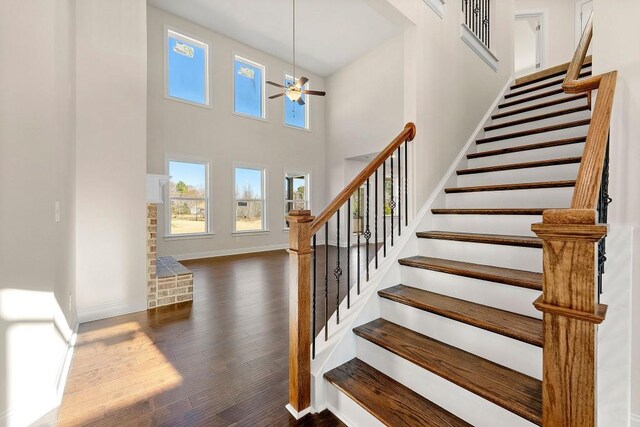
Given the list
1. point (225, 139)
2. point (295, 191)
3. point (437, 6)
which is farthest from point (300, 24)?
point (437, 6)

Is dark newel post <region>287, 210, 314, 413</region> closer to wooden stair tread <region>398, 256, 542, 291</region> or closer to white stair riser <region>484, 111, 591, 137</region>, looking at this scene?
wooden stair tread <region>398, 256, 542, 291</region>

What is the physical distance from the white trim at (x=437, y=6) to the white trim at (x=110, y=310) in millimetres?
4132

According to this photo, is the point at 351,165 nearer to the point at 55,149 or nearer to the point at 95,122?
the point at 95,122

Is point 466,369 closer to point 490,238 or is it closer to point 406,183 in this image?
point 490,238

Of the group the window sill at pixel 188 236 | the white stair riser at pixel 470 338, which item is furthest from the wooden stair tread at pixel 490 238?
the window sill at pixel 188 236

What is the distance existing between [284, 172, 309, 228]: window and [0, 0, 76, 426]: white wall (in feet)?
19.5

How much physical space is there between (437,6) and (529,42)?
7.07m

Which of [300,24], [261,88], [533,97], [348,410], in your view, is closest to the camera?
[348,410]

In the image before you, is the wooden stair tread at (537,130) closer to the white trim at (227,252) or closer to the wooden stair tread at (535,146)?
the wooden stair tread at (535,146)

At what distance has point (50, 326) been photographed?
5.51ft

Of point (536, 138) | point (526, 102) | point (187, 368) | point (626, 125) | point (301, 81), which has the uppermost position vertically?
point (301, 81)

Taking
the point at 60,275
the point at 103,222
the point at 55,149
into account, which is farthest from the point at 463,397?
the point at 103,222

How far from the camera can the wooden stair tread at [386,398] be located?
1.37 meters

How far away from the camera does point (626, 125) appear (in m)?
1.52
